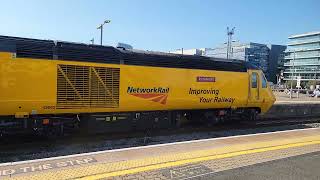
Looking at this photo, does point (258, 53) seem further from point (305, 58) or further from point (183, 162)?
point (183, 162)

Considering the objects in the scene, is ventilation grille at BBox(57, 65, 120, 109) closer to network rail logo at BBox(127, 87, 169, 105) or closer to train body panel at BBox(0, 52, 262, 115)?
train body panel at BBox(0, 52, 262, 115)

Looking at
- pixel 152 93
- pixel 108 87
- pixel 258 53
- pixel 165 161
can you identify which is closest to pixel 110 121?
pixel 108 87

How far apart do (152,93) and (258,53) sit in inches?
4684

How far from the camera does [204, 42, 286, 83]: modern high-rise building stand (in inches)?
4722

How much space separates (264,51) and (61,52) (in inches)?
4993

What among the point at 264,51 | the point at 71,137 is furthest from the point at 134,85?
the point at 264,51

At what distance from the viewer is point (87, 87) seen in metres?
11.8

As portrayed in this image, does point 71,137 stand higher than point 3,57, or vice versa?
point 3,57

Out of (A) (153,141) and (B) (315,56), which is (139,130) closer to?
(A) (153,141)

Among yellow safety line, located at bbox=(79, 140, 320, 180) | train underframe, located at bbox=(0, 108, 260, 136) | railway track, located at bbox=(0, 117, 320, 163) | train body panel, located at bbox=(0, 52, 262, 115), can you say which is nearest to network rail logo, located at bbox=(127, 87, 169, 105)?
train body panel, located at bbox=(0, 52, 262, 115)

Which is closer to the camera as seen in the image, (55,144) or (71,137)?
(55,144)

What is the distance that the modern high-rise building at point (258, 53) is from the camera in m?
120

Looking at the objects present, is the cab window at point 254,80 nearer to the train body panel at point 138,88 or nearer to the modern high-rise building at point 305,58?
the train body panel at point 138,88

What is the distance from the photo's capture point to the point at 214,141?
34.1 ft
